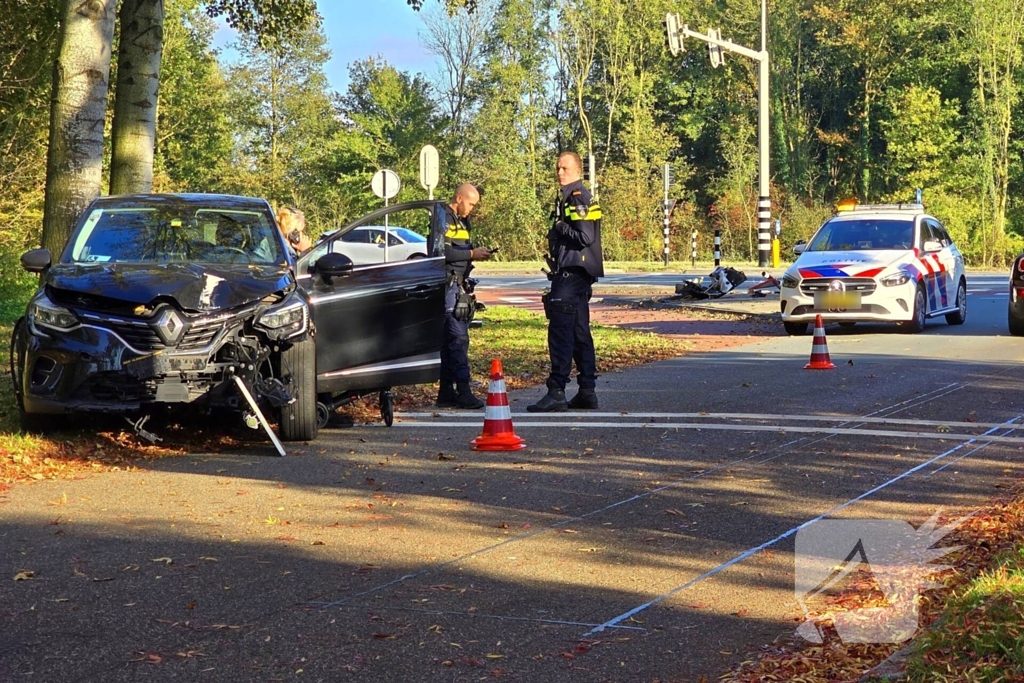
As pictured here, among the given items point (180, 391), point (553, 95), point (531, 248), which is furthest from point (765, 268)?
point (180, 391)

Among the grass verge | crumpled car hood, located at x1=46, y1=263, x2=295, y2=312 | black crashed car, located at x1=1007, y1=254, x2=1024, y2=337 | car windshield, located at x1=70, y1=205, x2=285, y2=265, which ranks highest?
car windshield, located at x1=70, y1=205, x2=285, y2=265

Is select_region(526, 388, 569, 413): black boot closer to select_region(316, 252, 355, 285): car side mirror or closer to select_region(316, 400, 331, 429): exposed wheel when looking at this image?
select_region(316, 400, 331, 429): exposed wheel

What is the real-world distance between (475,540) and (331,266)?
12.7 ft

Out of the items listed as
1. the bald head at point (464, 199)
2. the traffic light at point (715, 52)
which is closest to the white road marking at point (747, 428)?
the bald head at point (464, 199)

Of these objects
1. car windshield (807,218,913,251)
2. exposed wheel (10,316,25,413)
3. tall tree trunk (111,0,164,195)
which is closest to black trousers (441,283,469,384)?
exposed wheel (10,316,25,413)

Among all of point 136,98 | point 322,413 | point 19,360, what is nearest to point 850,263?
point 136,98

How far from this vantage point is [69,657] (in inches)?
184

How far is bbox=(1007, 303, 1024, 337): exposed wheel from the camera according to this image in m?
17.7

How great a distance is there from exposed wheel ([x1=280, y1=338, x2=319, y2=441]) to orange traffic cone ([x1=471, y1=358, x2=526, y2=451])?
3.95 ft

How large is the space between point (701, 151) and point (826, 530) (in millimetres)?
60382

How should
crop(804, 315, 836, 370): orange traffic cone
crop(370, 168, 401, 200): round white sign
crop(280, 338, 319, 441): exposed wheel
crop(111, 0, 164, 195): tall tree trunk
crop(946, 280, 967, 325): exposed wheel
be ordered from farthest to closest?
crop(370, 168, 401, 200): round white sign < crop(946, 280, 967, 325): exposed wheel < crop(111, 0, 164, 195): tall tree trunk < crop(804, 315, 836, 370): orange traffic cone < crop(280, 338, 319, 441): exposed wheel

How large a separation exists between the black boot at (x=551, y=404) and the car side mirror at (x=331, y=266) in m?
2.16

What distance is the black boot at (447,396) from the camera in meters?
12.1

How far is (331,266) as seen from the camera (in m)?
9.94
